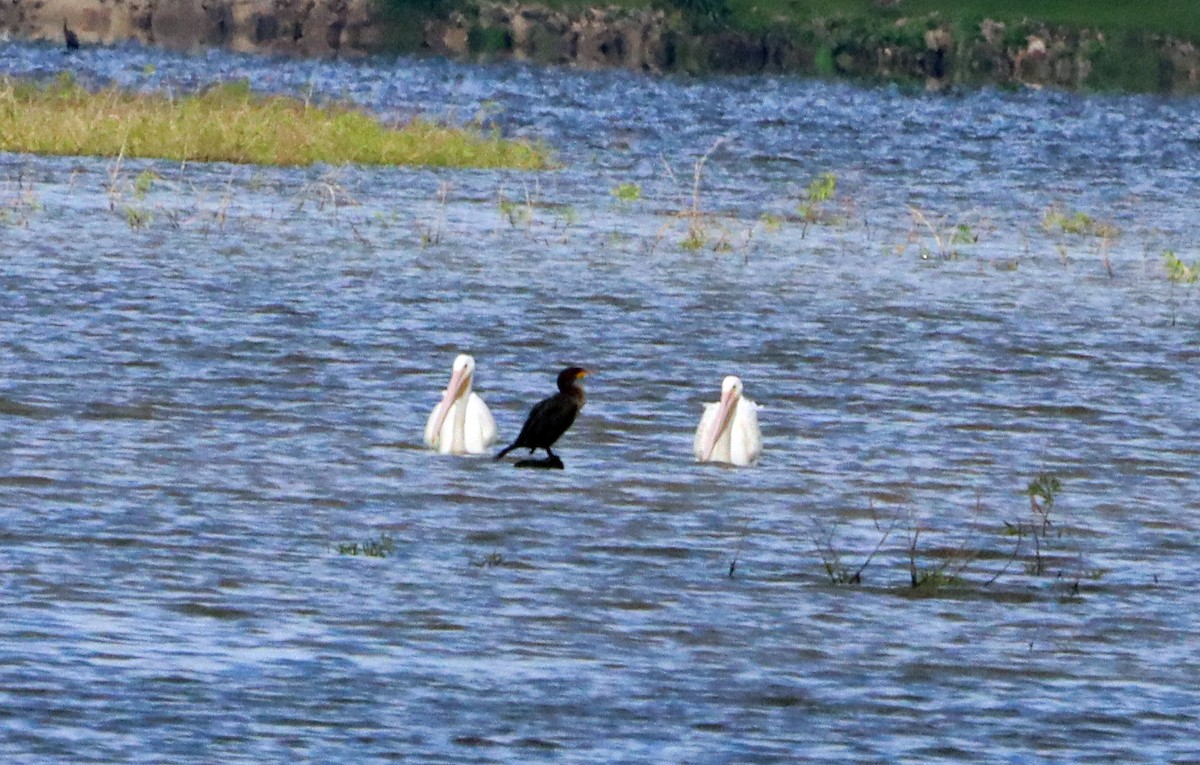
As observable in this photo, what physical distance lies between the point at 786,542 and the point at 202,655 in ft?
13.7

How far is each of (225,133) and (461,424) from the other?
2591cm

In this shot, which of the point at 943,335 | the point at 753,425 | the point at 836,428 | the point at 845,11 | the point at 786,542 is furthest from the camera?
the point at 845,11

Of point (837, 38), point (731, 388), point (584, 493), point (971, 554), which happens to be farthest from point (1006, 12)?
point (971, 554)

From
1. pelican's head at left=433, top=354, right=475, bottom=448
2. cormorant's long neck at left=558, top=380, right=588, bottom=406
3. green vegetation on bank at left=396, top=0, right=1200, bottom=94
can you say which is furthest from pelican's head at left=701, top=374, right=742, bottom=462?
green vegetation on bank at left=396, top=0, right=1200, bottom=94

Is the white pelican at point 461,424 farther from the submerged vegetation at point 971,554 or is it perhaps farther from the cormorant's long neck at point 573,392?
the submerged vegetation at point 971,554

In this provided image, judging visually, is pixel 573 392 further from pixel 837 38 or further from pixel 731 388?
pixel 837 38

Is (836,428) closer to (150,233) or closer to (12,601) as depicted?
(12,601)

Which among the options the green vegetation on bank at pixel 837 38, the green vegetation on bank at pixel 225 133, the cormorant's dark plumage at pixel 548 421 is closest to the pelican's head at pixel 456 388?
the cormorant's dark plumage at pixel 548 421

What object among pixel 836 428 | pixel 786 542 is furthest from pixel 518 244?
pixel 786 542

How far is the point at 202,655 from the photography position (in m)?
10.7

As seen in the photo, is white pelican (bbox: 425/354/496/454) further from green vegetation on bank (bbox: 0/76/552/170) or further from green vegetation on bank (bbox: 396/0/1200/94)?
green vegetation on bank (bbox: 396/0/1200/94)

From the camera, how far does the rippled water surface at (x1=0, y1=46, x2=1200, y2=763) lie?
1022 cm

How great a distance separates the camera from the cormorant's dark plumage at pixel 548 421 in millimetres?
16312

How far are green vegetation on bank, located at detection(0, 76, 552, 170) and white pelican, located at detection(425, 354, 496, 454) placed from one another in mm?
23698
